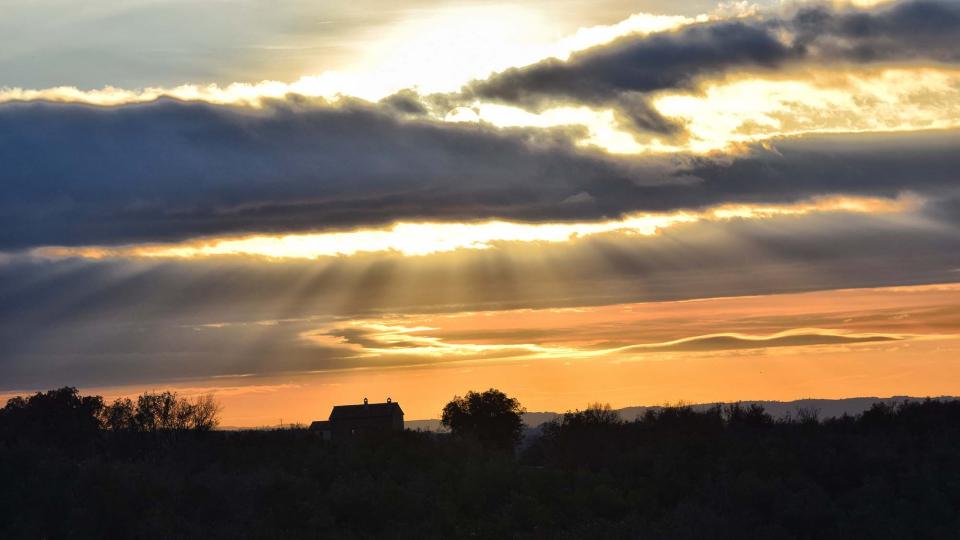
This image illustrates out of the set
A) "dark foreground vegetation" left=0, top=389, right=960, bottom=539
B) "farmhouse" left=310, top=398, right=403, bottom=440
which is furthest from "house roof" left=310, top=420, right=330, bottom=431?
"dark foreground vegetation" left=0, top=389, right=960, bottom=539

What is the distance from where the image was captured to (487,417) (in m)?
124

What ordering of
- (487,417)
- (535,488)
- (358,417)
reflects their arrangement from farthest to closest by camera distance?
(358,417)
(487,417)
(535,488)

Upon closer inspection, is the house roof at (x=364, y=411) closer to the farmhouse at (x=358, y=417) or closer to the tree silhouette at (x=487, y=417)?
the farmhouse at (x=358, y=417)

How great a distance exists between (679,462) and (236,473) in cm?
2291

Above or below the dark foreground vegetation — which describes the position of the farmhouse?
above

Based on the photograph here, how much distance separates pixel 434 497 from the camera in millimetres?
50875

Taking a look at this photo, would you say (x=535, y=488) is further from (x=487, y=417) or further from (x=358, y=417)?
(x=358, y=417)

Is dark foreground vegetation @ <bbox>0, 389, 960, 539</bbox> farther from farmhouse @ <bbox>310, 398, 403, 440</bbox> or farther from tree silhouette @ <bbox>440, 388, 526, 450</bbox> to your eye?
farmhouse @ <bbox>310, 398, 403, 440</bbox>

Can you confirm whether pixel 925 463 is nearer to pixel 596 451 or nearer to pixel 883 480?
pixel 883 480

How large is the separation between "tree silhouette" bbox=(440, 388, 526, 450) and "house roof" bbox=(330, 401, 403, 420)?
102 feet

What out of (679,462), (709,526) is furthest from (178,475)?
(709,526)

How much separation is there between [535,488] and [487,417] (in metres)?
73.3

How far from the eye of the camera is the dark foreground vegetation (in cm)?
3959

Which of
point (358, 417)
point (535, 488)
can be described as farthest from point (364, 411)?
point (535, 488)
